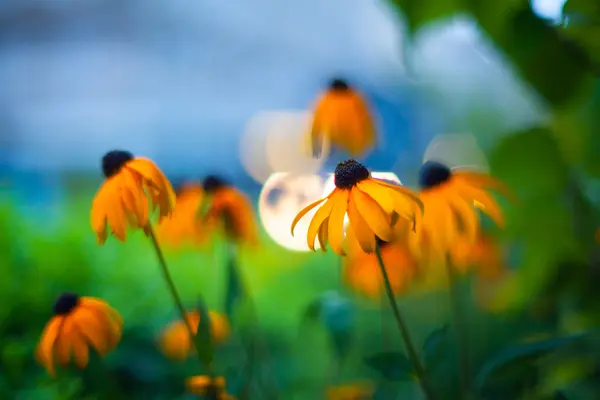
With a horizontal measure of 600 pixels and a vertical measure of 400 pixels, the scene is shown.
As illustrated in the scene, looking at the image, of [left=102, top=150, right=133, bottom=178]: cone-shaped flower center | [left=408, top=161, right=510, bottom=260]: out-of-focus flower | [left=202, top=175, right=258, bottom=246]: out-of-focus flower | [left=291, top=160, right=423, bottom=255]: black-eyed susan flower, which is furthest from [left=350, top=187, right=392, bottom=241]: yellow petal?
[left=202, top=175, right=258, bottom=246]: out-of-focus flower

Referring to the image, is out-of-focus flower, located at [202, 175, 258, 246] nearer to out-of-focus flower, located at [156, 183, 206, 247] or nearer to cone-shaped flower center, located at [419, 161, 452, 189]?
out-of-focus flower, located at [156, 183, 206, 247]

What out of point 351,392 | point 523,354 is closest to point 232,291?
point 351,392

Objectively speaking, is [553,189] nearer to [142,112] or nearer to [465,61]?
[465,61]

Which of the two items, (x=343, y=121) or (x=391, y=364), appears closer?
(x=391, y=364)

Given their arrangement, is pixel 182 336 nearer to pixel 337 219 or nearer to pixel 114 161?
pixel 114 161

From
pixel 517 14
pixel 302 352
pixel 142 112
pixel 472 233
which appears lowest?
pixel 302 352

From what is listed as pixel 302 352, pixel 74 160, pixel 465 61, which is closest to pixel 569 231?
pixel 302 352

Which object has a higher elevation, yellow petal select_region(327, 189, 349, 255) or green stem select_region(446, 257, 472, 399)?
yellow petal select_region(327, 189, 349, 255)
